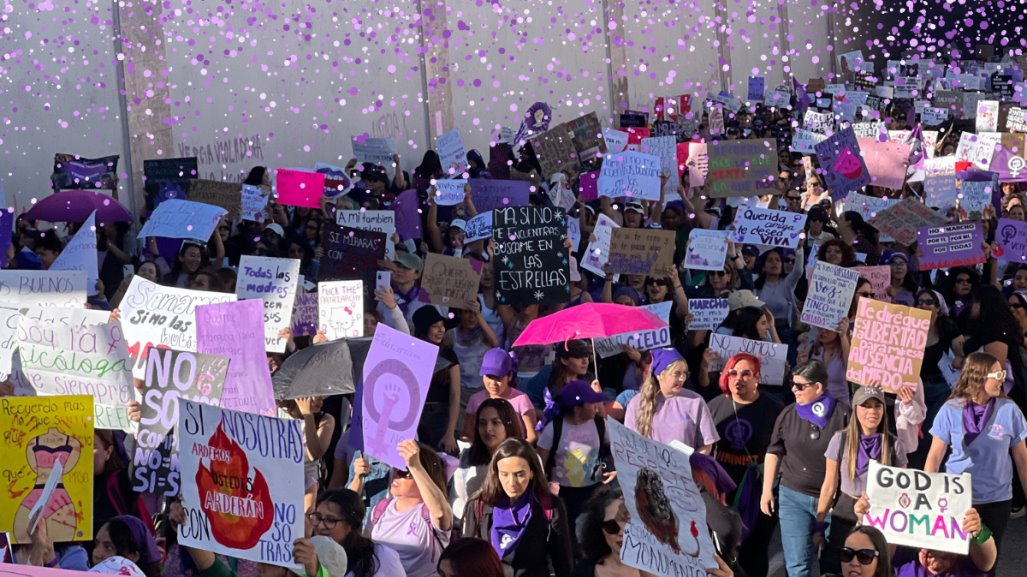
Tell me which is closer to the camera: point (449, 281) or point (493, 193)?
point (449, 281)

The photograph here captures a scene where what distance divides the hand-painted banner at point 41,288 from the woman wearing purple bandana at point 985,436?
426 cm

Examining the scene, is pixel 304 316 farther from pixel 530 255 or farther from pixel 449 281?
pixel 530 255

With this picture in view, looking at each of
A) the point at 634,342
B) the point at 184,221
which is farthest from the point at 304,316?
the point at 634,342

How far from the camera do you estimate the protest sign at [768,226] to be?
1093 centimetres

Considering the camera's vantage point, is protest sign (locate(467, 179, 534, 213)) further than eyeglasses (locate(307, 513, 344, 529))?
Yes

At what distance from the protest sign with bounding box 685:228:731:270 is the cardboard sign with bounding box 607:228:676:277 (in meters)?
0.26

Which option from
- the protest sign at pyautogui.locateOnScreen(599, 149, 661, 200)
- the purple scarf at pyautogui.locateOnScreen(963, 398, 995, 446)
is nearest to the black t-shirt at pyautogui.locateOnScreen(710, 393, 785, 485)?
the purple scarf at pyautogui.locateOnScreen(963, 398, 995, 446)

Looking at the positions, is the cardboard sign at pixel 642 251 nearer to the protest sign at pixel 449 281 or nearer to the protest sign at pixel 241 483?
the protest sign at pixel 449 281

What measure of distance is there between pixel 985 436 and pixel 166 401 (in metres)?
3.57

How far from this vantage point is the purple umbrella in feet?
36.0

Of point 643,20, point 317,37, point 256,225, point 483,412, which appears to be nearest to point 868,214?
point 256,225

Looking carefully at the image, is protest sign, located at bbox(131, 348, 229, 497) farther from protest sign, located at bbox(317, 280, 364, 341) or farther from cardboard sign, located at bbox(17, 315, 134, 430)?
protest sign, located at bbox(317, 280, 364, 341)

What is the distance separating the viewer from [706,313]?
9375 mm

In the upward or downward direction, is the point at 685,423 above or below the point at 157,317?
below
